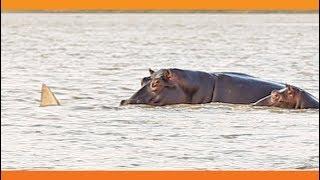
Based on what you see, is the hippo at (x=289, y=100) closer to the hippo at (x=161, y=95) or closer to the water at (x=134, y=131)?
the water at (x=134, y=131)

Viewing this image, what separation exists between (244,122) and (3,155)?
13.4 ft

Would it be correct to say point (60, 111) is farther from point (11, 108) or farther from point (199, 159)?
point (199, 159)

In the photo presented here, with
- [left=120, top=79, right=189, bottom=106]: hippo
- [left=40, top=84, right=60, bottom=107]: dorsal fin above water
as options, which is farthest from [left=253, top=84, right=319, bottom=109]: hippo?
[left=40, top=84, right=60, bottom=107]: dorsal fin above water

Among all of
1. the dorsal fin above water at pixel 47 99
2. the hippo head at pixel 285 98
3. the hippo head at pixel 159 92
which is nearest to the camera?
the hippo head at pixel 159 92

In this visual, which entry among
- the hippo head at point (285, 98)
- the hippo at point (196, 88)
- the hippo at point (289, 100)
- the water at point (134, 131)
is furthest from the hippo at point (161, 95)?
the hippo head at point (285, 98)

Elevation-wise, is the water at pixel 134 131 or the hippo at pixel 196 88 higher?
the hippo at pixel 196 88

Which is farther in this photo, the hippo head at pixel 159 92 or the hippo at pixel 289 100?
the hippo at pixel 289 100

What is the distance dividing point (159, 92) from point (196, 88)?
57 cm

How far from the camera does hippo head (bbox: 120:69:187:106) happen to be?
17500 millimetres

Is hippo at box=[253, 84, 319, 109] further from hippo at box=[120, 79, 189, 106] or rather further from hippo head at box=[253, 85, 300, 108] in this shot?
hippo at box=[120, 79, 189, 106]

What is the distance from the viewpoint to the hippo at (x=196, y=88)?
1756 cm

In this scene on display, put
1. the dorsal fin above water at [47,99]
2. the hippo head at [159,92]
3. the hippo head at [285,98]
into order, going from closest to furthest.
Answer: the hippo head at [159,92] → the hippo head at [285,98] → the dorsal fin above water at [47,99]

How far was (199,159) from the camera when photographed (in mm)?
12625
